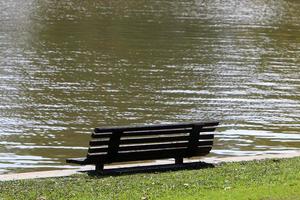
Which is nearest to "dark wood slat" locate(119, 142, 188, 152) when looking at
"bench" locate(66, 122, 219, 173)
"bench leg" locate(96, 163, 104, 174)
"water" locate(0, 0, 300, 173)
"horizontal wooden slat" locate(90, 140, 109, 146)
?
"bench" locate(66, 122, 219, 173)

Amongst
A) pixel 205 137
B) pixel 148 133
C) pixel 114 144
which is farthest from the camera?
pixel 205 137

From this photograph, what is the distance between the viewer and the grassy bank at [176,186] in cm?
1062

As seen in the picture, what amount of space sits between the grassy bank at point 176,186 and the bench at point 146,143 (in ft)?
1.64

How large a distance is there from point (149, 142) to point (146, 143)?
64 millimetres

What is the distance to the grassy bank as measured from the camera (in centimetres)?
1062

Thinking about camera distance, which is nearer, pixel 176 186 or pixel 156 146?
pixel 176 186

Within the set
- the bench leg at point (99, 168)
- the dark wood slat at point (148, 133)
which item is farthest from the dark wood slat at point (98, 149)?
the bench leg at point (99, 168)

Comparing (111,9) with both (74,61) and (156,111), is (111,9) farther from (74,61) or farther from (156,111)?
(156,111)

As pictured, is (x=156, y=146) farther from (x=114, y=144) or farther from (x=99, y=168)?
(x=99, y=168)

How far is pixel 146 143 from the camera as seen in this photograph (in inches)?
519

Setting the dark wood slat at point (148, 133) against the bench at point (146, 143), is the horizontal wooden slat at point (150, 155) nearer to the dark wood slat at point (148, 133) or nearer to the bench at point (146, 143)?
the bench at point (146, 143)

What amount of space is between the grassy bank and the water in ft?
12.9

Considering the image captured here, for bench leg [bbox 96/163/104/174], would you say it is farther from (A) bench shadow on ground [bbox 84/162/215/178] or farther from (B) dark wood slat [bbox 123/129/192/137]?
(B) dark wood slat [bbox 123/129/192/137]

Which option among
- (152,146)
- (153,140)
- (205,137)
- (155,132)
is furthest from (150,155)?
(205,137)
